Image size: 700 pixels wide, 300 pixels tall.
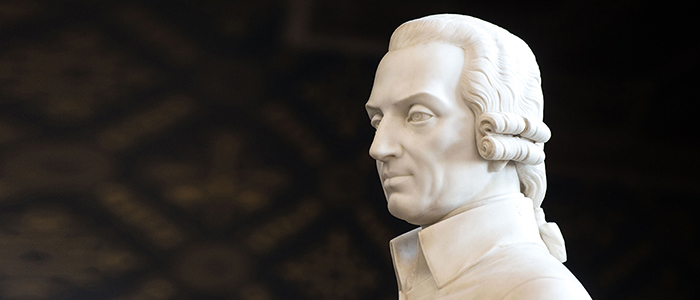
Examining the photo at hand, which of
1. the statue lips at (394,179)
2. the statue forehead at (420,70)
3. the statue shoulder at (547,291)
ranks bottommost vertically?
the statue shoulder at (547,291)

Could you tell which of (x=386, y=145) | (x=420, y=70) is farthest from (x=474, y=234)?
(x=420, y=70)

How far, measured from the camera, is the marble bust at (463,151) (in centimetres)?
169

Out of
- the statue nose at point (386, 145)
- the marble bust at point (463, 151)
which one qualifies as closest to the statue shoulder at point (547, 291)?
the marble bust at point (463, 151)

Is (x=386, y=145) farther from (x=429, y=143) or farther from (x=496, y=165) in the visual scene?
(x=496, y=165)

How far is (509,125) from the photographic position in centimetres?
170

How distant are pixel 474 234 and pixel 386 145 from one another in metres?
0.30

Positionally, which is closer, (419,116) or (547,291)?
(547,291)

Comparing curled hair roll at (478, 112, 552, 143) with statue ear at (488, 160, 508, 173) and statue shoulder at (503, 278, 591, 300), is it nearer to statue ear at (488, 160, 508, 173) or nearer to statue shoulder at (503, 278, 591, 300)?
statue ear at (488, 160, 508, 173)

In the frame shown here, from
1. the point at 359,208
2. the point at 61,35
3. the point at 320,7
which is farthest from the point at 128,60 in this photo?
the point at 359,208

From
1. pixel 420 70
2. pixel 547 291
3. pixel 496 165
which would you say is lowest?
pixel 547 291

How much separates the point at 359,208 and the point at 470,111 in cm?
228

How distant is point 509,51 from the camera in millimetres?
1829

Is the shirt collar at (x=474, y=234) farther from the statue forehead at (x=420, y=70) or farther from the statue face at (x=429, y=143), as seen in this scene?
the statue forehead at (x=420, y=70)

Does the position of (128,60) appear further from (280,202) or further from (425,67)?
(425,67)
